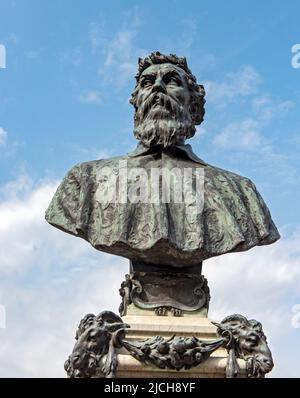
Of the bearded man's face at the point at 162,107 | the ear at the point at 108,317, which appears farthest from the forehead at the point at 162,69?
the ear at the point at 108,317

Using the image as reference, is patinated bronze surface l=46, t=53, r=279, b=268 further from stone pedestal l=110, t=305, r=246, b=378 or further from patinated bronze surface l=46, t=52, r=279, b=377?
stone pedestal l=110, t=305, r=246, b=378

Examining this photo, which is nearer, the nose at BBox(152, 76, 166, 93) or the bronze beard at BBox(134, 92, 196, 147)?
the bronze beard at BBox(134, 92, 196, 147)

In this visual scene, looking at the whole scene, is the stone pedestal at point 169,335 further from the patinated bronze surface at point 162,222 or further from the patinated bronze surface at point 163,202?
the patinated bronze surface at point 163,202

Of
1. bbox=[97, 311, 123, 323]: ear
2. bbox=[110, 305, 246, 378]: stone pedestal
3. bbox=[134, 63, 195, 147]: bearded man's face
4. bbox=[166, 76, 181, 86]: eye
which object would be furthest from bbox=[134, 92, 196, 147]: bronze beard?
bbox=[97, 311, 123, 323]: ear

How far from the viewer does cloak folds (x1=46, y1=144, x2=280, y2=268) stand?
24.6ft

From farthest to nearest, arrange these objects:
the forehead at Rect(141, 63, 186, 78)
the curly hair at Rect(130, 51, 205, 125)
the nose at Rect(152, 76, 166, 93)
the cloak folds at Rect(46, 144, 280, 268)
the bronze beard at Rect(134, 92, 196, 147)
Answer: the curly hair at Rect(130, 51, 205, 125) → the forehead at Rect(141, 63, 186, 78) → the nose at Rect(152, 76, 166, 93) → the bronze beard at Rect(134, 92, 196, 147) → the cloak folds at Rect(46, 144, 280, 268)

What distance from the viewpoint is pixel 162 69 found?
337 inches

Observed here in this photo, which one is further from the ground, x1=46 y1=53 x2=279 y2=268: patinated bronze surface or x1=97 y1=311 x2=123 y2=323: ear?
x1=46 y1=53 x2=279 y2=268: patinated bronze surface

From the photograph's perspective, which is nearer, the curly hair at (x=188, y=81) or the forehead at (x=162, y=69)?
the forehead at (x=162, y=69)

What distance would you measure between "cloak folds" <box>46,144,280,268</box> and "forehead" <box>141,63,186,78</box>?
920 mm

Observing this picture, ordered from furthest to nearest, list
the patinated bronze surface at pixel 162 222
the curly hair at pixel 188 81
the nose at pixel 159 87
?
the curly hair at pixel 188 81
the nose at pixel 159 87
the patinated bronze surface at pixel 162 222

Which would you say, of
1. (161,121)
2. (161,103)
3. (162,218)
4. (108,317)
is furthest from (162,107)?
(108,317)

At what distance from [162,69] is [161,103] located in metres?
0.47

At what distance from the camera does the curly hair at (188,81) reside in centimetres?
877
